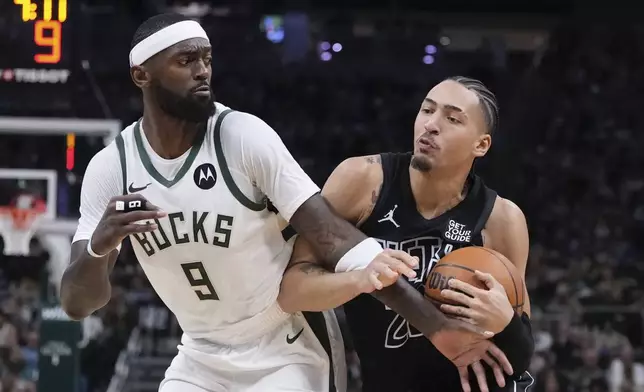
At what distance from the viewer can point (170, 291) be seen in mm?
3402

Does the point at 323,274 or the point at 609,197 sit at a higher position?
the point at 323,274

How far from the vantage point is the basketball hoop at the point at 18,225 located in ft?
27.4

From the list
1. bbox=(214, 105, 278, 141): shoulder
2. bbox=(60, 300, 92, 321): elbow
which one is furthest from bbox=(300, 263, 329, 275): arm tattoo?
bbox=(60, 300, 92, 321): elbow

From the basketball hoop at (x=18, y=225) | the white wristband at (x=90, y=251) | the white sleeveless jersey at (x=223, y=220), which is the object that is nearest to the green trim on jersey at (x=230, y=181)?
the white sleeveless jersey at (x=223, y=220)

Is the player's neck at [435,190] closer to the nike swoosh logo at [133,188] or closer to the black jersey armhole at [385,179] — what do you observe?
the black jersey armhole at [385,179]

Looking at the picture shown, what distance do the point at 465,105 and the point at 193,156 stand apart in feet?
3.29

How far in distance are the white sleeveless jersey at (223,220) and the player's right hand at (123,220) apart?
0.72 ft

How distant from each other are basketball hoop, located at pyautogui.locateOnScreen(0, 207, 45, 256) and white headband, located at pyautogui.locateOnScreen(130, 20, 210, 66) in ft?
17.9

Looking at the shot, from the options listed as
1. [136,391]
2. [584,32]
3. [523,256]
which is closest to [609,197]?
[584,32]

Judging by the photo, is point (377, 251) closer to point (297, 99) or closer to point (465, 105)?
point (465, 105)

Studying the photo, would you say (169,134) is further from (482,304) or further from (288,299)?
(482,304)

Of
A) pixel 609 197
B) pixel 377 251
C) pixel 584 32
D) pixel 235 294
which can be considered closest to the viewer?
pixel 377 251

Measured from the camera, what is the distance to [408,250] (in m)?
3.43

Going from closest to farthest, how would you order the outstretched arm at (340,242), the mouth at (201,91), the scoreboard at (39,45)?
the outstretched arm at (340,242) < the mouth at (201,91) < the scoreboard at (39,45)
